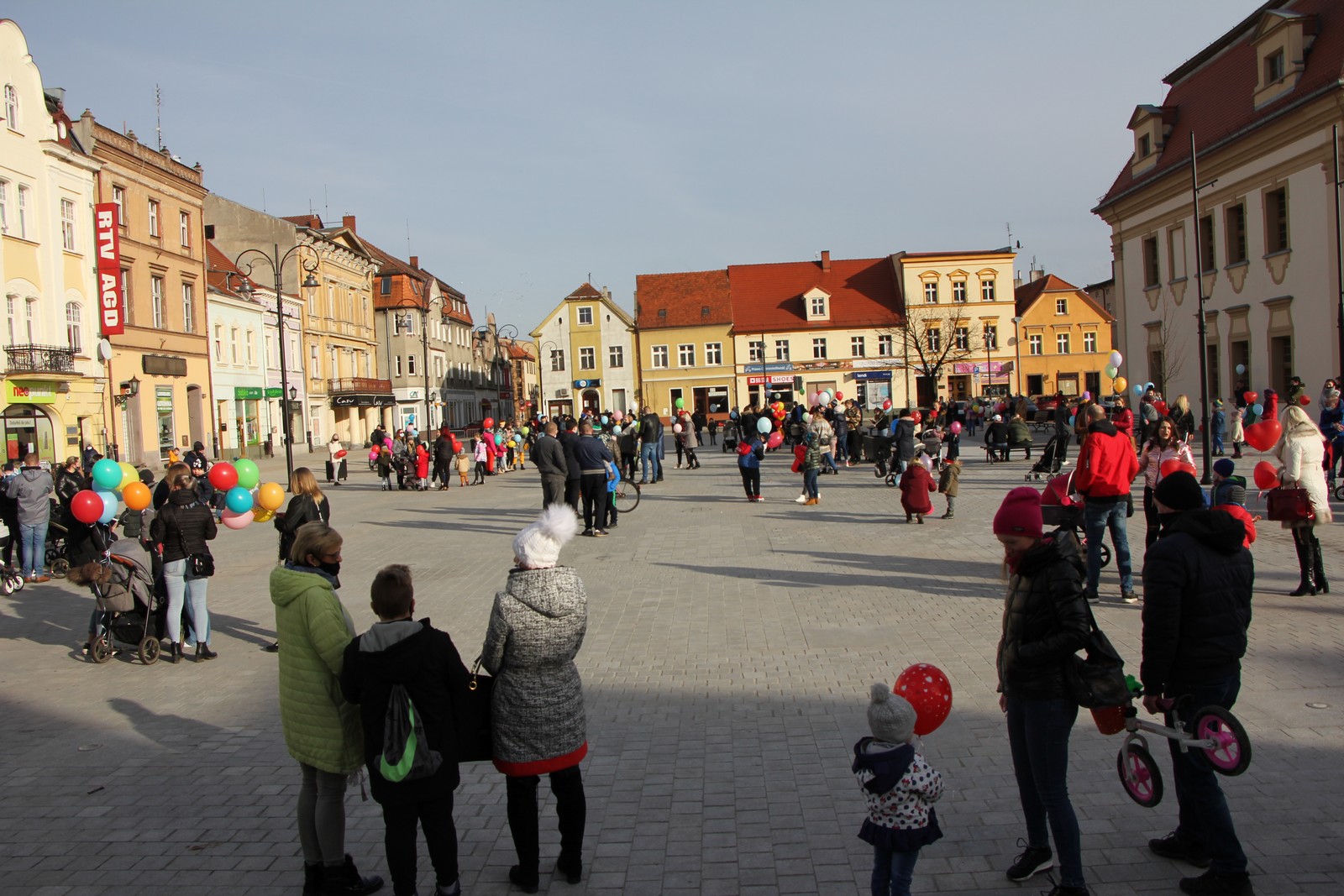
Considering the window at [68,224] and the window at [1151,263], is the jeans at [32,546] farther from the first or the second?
the window at [1151,263]

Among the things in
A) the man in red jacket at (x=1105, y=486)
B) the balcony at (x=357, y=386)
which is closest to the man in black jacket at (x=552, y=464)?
the man in red jacket at (x=1105, y=486)

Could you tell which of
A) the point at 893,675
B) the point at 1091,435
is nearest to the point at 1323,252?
the point at 1091,435

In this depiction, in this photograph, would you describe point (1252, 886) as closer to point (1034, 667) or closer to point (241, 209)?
point (1034, 667)

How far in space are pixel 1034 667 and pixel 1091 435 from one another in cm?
571

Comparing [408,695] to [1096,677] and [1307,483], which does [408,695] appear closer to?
[1096,677]

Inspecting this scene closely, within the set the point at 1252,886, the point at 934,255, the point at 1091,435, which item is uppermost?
the point at 934,255

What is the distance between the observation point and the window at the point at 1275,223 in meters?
29.2

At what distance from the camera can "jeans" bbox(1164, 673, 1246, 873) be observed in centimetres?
396

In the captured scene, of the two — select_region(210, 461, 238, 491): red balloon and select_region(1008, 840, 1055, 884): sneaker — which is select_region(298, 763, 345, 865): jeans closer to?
select_region(1008, 840, 1055, 884): sneaker

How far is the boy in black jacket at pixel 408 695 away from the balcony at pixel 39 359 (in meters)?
32.4

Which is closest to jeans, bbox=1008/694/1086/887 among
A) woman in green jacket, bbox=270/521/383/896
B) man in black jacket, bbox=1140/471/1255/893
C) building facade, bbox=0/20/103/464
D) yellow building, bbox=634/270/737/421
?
man in black jacket, bbox=1140/471/1255/893

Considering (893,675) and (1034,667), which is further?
(893,675)

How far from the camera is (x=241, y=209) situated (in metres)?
55.8

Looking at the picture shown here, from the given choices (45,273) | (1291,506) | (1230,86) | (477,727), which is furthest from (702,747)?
(45,273)
